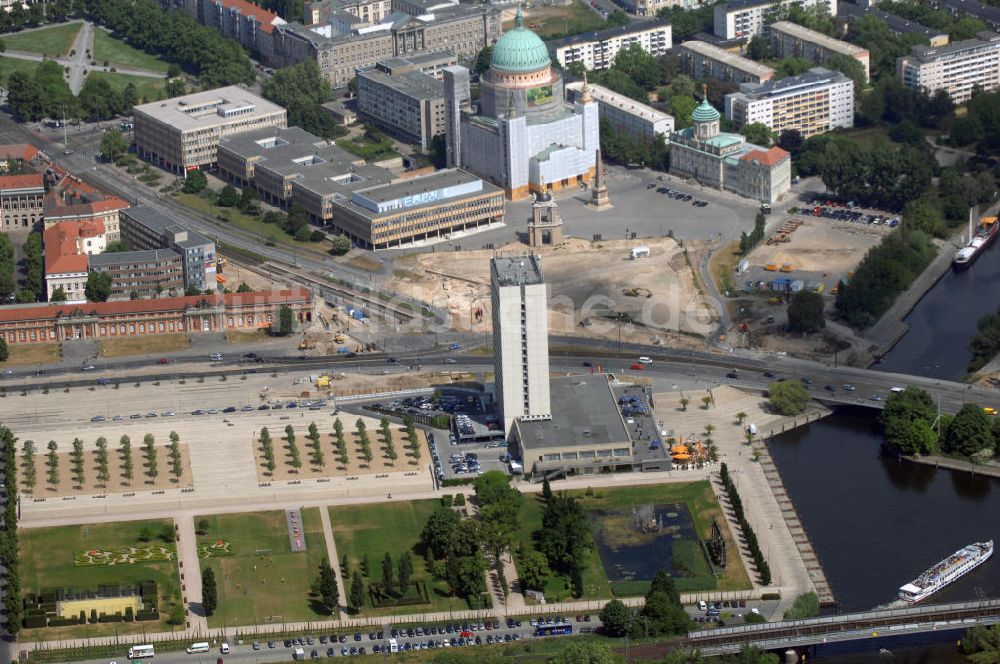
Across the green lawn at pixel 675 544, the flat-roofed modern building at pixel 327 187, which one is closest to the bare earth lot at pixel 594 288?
the flat-roofed modern building at pixel 327 187

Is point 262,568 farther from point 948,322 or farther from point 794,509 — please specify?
point 948,322

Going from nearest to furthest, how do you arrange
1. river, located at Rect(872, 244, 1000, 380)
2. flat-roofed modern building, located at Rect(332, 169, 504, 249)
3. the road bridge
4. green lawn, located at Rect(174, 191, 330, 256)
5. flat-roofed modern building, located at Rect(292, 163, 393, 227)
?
the road bridge
river, located at Rect(872, 244, 1000, 380)
flat-roofed modern building, located at Rect(332, 169, 504, 249)
green lawn, located at Rect(174, 191, 330, 256)
flat-roofed modern building, located at Rect(292, 163, 393, 227)

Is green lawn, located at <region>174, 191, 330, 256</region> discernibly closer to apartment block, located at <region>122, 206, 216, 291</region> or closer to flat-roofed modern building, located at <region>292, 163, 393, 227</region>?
flat-roofed modern building, located at <region>292, 163, 393, 227</region>

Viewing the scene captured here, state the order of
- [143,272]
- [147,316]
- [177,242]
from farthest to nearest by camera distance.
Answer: [177,242], [143,272], [147,316]

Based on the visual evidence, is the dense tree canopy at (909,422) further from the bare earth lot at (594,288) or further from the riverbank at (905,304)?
the bare earth lot at (594,288)

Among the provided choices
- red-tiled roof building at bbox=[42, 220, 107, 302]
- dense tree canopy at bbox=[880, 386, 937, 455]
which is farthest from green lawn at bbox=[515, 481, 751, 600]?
red-tiled roof building at bbox=[42, 220, 107, 302]

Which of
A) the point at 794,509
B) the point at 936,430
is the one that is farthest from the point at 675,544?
the point at 936,430
